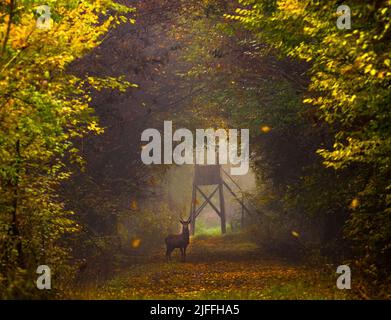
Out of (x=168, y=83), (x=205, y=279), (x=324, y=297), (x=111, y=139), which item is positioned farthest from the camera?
(x=168, y=83)

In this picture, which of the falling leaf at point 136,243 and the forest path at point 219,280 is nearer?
the forest path at point 219,280

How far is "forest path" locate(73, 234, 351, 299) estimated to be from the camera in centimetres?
1184

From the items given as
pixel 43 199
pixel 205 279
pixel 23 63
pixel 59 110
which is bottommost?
pixel 205 279

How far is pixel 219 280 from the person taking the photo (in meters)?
15.8

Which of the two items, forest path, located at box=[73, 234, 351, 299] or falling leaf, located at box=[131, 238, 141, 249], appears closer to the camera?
forest path, located at box=[73, 234, 351, 299]

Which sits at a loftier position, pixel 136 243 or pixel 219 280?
pixel 219 280

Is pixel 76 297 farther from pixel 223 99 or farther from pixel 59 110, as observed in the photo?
pixel 223 99

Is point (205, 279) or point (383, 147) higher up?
point (383, 147)

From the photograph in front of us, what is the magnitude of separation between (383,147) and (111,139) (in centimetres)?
1530

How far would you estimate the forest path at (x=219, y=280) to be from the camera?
38.8 feet

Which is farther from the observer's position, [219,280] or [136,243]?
[136,243]
